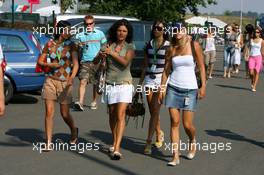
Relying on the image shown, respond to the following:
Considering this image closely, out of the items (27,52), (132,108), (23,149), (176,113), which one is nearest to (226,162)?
(176,113)

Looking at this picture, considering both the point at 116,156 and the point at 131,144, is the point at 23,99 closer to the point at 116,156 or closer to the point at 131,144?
the point at 131,144

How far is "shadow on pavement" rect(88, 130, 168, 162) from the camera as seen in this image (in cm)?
812

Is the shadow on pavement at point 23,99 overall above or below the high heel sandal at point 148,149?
below

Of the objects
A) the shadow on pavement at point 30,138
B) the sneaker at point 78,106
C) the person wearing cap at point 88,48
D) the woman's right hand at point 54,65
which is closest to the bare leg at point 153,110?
the shadow on pavement at point 30,138

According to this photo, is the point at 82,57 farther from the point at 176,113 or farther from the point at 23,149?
the point at 176,113

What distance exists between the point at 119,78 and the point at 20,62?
4.96m

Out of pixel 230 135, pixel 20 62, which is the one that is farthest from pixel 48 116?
pixel 20 62

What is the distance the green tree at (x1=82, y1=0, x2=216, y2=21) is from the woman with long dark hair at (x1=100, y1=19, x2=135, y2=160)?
23.8m

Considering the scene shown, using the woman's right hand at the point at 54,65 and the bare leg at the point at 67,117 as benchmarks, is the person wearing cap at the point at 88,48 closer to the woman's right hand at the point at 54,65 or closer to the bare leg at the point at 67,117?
the bare leg at the point at 67,117

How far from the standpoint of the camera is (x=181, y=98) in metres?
7.48

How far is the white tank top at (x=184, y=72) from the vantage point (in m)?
7.48

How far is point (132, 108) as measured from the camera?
27.0 ft

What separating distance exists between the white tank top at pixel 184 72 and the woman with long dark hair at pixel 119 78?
2.05 ft

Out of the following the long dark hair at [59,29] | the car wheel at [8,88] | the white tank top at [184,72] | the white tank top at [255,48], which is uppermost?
the long dark hair at [59,29]
